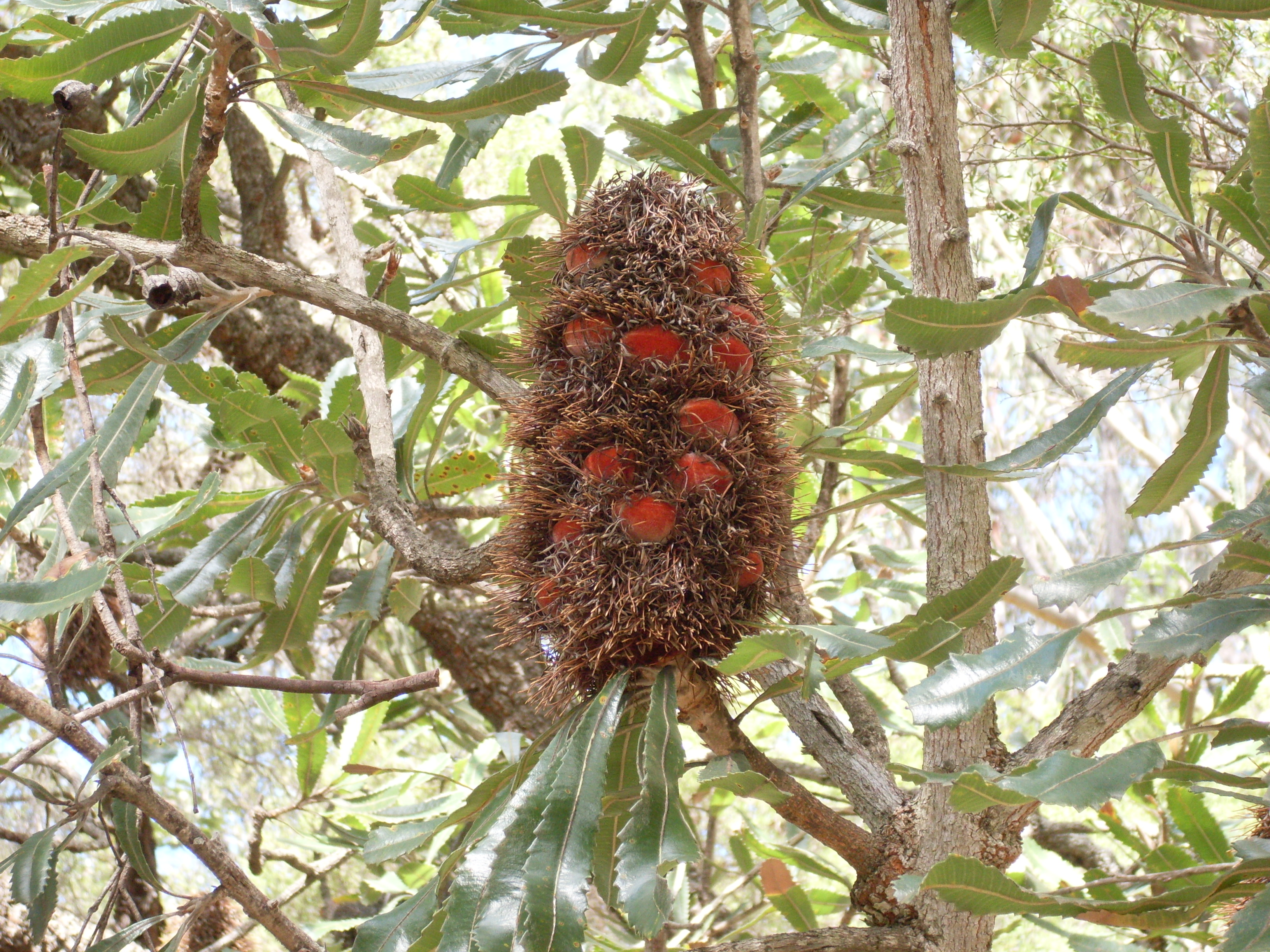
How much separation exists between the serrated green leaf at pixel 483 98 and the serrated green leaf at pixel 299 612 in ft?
2.43

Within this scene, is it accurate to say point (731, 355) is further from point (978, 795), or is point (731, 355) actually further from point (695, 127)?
point (695, 127)

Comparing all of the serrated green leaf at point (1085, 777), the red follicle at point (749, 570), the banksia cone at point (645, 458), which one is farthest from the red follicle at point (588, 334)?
the serrated green leaf at point (1085, 777)

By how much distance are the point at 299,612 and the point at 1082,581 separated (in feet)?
3.90

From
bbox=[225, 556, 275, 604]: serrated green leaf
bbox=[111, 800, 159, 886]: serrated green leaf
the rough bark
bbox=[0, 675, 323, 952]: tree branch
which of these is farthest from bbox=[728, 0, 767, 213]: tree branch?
the rough bark

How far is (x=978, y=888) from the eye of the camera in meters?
0.97

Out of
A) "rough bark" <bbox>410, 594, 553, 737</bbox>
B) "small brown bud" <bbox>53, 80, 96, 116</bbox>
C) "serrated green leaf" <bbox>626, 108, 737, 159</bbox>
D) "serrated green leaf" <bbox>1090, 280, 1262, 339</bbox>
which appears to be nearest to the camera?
"serrated green leaf" <bbox>1090, 280, 1262, 339</bbox>

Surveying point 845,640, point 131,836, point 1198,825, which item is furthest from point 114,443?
point 1198,825

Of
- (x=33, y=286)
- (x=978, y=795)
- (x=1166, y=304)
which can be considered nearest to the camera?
(x=978, y=795)

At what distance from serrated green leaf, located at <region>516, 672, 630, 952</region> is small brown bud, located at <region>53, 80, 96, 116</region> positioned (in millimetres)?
854

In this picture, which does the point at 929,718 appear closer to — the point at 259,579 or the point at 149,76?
the point at 259,579

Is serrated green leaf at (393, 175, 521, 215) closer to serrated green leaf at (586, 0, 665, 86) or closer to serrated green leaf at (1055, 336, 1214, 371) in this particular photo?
serrated green leaf at (586, 0, 665, 86)

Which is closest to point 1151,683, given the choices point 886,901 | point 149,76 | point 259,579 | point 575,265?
point 886,901

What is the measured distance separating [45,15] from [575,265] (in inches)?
34.7

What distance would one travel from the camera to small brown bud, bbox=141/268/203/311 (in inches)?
45.1
